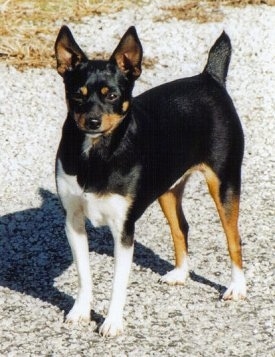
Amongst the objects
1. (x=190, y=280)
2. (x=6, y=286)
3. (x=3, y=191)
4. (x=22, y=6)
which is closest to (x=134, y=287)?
(x=190, y=280)

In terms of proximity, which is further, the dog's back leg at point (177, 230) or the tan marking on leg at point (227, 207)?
the dog's back leg at point (177, 230)

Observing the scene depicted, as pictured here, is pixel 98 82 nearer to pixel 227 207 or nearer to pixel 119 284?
pixel 119 284

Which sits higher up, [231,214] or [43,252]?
[231,214]

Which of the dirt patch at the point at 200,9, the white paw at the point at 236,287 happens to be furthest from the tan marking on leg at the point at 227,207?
the dirt patch at the point at 200,9

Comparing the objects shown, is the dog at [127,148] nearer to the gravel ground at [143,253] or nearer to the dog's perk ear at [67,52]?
the dog's perk ear at [67,52]

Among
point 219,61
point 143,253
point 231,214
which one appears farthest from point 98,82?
point 143,253

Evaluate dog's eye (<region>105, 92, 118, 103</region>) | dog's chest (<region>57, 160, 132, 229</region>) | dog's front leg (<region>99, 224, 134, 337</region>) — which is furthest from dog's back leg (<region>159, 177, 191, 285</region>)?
dog's eye (<region>105, 92, 118, 103</region>)

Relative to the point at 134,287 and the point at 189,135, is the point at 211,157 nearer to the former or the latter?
the point at 189,135
